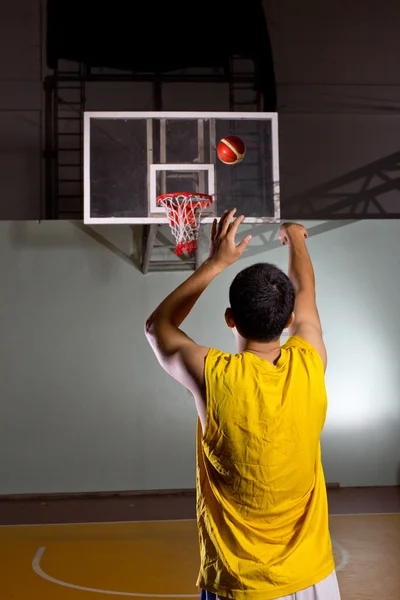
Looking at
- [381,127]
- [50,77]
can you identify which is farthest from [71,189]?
[381,127]

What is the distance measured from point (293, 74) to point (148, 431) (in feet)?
15.0

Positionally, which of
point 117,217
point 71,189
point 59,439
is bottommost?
point 59,439

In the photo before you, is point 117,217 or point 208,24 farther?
point 208,24

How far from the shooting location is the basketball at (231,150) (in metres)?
5.88

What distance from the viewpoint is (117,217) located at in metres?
5.94

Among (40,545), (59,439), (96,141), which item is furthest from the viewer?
(59,439)

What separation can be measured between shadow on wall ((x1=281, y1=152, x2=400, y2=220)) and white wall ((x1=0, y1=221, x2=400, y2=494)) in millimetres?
187

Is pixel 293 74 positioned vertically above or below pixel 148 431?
above

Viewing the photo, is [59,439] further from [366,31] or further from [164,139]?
[366,31]

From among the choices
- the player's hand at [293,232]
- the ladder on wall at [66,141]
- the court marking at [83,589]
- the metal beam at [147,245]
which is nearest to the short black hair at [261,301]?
the player's hand at [293,232]

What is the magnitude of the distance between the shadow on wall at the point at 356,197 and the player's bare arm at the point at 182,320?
663 cm

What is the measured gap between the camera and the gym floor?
172 inches

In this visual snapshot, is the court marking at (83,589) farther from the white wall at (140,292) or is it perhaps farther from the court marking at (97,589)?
the white wall at (140,292)

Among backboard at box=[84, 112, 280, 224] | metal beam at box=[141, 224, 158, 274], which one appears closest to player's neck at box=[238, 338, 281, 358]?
backboard at box=[84, 112, 280, 224]
